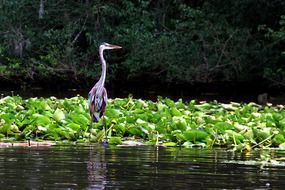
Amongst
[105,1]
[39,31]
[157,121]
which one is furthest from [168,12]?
[157,121]

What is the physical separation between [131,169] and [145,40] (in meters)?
21.8

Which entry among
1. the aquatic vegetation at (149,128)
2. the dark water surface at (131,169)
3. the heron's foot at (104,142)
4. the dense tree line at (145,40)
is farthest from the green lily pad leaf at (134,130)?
the dense tree line at (145,40)

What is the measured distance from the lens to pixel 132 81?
3142 centimetres

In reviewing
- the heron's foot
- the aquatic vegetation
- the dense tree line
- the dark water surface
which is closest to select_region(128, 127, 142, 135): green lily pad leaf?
the aquatic vegetation

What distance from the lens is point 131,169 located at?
312 inches

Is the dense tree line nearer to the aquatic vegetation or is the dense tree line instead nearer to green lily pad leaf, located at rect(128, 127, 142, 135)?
the aquatic vegetation

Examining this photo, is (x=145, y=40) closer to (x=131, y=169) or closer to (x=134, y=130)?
(x=134, y=130)

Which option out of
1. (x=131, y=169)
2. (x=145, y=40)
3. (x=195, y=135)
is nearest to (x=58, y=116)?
(x=195, y=135)

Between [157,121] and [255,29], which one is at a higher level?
[255,29]

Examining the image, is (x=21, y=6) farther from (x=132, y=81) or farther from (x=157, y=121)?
(x=157, y=121)

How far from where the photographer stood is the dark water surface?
272 inches

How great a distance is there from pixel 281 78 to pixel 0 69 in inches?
427

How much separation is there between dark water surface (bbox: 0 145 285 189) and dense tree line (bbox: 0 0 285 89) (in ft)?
57.7

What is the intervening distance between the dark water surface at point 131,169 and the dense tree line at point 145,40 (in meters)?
17.6
